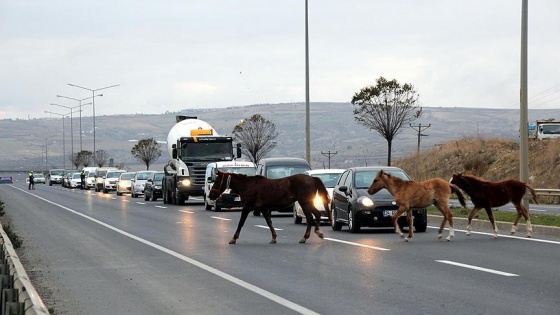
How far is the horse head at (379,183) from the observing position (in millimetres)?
23594

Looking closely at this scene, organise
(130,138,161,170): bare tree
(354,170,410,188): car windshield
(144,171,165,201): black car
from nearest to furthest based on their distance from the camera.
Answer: (354,170,410,188): car windshield → (144,171,165,201): black car → (130,138,161,170): bare tree

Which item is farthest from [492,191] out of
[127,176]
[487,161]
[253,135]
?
[253,135]

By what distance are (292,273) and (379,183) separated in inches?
306

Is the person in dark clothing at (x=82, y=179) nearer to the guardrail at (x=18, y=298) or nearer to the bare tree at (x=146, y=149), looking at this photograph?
the bare tree at (x=146, y=149)

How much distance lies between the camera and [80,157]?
6388 inches

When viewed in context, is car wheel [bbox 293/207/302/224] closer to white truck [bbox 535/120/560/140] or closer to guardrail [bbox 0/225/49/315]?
guardrail [bbox 0/225/49/315]

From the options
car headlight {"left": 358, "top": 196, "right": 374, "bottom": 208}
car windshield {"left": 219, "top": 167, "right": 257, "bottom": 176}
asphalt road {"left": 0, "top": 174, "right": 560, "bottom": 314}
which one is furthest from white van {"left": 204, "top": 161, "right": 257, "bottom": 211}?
car headlight {"left": 358, "top": 196, "right": 374, "bottom": 208}

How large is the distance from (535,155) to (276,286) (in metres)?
51.0

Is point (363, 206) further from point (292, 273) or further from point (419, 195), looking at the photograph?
point (292, 273)

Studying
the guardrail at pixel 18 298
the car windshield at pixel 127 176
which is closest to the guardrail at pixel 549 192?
the car windshield at pixel 127 176

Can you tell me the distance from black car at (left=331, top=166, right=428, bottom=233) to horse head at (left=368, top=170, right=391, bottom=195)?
1.44 meters

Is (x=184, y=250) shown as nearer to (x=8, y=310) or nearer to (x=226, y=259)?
(x=226, y=259)

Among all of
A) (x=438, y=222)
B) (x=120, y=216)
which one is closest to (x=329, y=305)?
(x=438, y=222)

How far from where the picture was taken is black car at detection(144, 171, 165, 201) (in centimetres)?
5834
